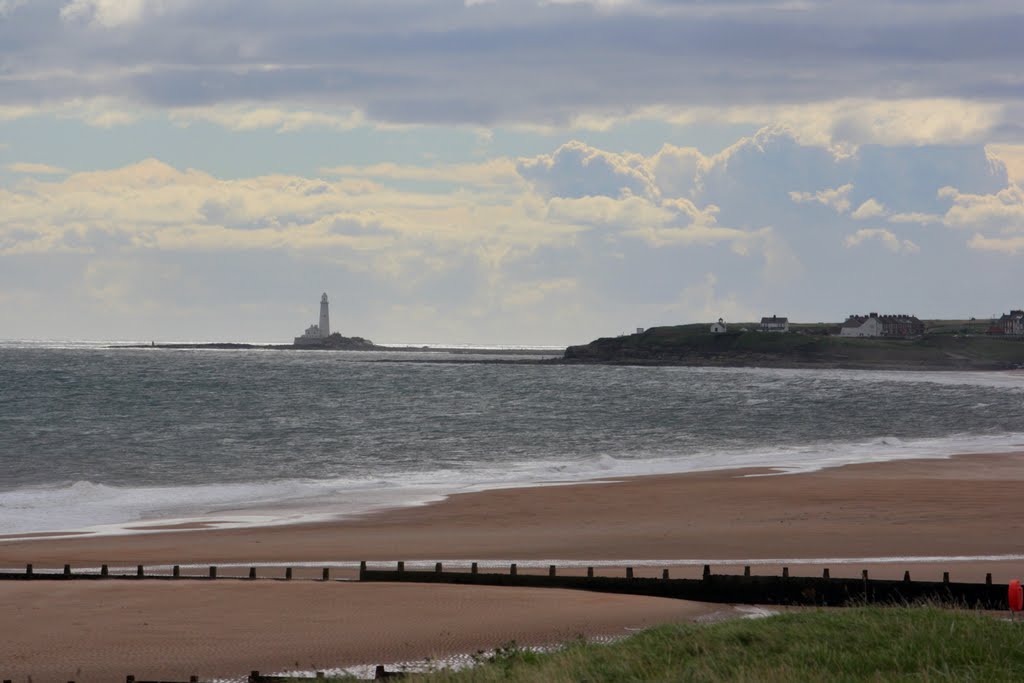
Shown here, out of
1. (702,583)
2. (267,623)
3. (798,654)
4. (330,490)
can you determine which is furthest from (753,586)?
(330,490)

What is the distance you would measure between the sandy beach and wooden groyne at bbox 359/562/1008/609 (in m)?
0.50

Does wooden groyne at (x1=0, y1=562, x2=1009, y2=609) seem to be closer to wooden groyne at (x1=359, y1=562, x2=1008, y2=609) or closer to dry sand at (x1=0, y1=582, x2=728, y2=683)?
wooden groyne at (x1=359, y1=562, x2=1008, y2=609)

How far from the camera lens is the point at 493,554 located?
2814cm

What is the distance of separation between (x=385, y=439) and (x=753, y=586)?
4677 cm

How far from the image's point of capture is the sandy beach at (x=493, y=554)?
62.1 feet

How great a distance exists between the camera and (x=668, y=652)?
15.3 meters

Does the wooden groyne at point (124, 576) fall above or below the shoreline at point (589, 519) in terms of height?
above

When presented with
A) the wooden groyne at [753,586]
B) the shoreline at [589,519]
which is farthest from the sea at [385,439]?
the wooden groyne at [753,586]

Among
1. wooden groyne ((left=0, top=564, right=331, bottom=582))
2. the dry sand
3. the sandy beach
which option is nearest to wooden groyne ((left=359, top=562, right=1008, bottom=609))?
the dry sand

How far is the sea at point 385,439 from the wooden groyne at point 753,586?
44.6ft

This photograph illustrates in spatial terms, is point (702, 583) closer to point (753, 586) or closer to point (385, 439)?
point (753, 586)

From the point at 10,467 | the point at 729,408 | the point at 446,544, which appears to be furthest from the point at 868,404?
the point at 446,544

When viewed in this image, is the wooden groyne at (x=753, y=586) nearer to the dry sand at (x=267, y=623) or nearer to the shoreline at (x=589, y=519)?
the dry sand at (x=267, y=623)

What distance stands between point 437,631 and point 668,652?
528 cm
